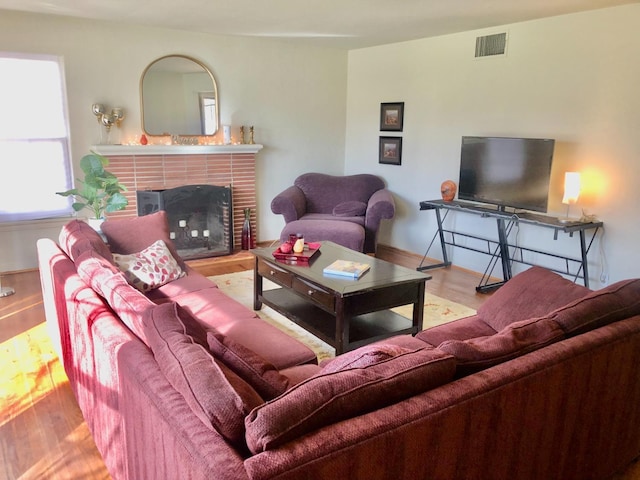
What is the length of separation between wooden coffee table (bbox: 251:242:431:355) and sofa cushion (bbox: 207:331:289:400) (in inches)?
55.6

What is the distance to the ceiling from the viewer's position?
3941 mm

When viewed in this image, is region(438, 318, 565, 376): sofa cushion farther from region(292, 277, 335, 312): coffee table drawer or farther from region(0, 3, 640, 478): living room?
region(0, 3, 640, 478): living room

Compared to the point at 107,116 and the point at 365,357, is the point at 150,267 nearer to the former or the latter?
the point at 365,357

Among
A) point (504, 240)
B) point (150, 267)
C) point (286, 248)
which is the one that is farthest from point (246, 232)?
point (504, 240)

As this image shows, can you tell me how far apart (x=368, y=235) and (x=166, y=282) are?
2.62 m

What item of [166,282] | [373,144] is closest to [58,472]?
[166,282]

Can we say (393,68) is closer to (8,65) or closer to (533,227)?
(533,227)

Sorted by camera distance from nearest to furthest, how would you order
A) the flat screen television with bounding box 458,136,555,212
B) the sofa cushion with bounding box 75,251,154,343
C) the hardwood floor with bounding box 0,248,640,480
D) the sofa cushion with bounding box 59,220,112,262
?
the sofa cushion with bounding box 75,251,154,343, the hardwood floor with bounding box 0,248,640,480, the sofa cushion with bounding box 59,220,112,262, the flat screen television with bounding box 458,136,555,212

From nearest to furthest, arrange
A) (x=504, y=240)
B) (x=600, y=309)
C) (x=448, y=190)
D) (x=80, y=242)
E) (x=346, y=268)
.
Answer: (x=600, y=309), (x=80, y=242), (x=346, y=268), (x=504, y=240), (x=448, y=190)

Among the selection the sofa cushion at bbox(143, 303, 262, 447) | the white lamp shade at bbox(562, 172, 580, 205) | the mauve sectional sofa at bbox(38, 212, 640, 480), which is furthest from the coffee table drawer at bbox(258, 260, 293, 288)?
the white lamp shade at bbox(562, 172, 580, 205)

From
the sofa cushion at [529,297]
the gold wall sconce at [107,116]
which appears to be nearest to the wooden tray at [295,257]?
the sofa cushion at [529,297]

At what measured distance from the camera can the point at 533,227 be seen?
469cm

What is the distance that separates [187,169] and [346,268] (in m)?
2.86

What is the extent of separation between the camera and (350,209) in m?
5.73
